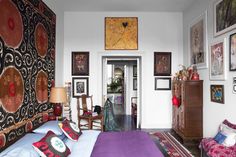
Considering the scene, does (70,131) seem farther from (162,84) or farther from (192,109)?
(162,84)

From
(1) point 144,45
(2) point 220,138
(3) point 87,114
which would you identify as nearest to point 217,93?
(2) point 220,138

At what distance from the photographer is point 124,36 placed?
5.74 meters

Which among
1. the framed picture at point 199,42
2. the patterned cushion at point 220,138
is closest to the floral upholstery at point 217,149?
the patterned cushion at point 220,138

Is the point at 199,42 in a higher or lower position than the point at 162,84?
higher

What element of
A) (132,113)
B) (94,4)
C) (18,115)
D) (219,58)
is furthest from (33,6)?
(132,113)

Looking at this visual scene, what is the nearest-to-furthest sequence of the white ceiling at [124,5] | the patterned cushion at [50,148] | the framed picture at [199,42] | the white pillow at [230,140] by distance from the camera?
the patterned cushion at [50,148] < the white pillow at [230,140] < the framed picture at [199,42] < the white ceiling at [124,5]

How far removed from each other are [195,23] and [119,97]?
23.3 feet

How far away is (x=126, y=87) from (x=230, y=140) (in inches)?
211

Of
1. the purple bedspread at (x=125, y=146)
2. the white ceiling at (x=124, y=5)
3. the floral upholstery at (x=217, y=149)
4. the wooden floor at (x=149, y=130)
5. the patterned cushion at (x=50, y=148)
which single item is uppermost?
the white ceiling at (x=124, y=5)

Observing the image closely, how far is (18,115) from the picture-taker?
2.78m

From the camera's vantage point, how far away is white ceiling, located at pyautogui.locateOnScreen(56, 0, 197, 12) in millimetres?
5000

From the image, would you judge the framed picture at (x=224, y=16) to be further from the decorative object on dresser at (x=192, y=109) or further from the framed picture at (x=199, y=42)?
the decorative object on dresser at (x=192, y=109)

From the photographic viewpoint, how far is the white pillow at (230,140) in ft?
9.25

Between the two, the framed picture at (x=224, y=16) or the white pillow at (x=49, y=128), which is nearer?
the white pillow at (x=49, y=128)
